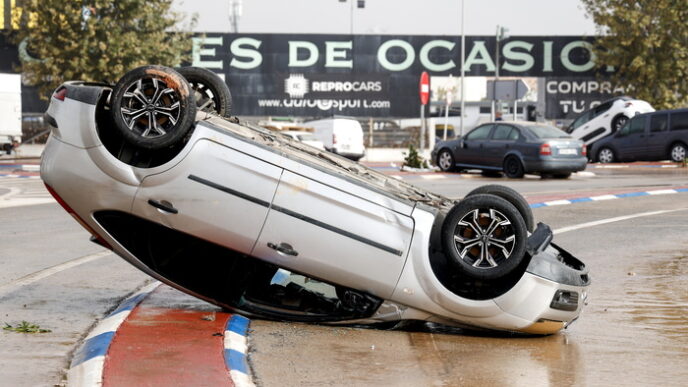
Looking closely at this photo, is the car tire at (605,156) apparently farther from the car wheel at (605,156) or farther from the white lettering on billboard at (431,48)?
the white lettering on billboard at (431,48)

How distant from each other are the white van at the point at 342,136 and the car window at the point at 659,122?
39.5ft

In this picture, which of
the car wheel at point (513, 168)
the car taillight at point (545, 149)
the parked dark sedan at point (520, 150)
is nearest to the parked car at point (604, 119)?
the parked dark sedan at point (520, 150)

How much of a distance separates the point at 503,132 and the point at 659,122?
806 centimetres

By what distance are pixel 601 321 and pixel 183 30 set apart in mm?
42061

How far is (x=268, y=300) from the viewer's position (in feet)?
26.1

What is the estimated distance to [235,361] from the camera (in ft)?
21.7

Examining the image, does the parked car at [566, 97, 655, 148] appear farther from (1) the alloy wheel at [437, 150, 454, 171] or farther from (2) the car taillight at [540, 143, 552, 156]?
(2) the car taillight at [540, 143, 552, 156]

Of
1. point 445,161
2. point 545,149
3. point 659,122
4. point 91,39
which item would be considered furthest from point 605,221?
point 91,39

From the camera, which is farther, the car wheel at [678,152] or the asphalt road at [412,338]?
the car wheel at [678,152]

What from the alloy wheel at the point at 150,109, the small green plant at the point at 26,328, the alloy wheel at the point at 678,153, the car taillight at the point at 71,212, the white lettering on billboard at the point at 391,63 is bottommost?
the alloy wheel at the point at 678,153

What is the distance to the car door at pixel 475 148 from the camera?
29.0m

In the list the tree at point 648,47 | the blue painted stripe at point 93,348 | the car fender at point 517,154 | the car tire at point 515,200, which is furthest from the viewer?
the tree at point 648,47

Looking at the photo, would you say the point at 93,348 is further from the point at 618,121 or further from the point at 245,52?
the point at 245,52

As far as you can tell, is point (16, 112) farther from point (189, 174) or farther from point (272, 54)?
point (189, 174)
